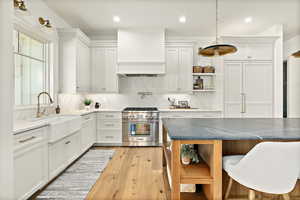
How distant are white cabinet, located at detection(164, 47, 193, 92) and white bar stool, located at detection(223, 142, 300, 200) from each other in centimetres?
339

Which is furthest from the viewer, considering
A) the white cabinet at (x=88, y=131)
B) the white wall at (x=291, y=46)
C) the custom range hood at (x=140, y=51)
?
the white wall at (x=291, y=46)

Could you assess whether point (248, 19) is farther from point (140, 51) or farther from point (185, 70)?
point (140, 51)

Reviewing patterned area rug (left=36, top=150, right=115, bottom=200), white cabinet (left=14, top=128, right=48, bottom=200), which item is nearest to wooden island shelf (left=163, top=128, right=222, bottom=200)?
patterned area rug (left=36, top=150, right=115, bottom=200)

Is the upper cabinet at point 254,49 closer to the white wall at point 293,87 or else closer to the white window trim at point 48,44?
the white wall at point 293,87

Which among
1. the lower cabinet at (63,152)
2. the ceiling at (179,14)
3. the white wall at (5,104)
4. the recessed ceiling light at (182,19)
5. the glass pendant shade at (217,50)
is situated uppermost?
the ceiling at (179,14)

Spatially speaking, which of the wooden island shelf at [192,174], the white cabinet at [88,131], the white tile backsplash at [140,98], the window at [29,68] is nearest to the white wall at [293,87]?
the white tile backsplash at [140,98]

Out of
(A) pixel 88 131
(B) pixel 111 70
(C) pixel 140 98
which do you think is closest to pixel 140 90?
(C) pixel 140 98

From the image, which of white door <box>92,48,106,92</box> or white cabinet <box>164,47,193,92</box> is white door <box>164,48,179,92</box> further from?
white door <box>92,48,106,92</box>

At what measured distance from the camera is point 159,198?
226 cm

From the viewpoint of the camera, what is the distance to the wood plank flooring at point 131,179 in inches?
91.5

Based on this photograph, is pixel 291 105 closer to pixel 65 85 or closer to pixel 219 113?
pixel 219 113

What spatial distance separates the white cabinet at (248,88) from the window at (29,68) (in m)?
3.74

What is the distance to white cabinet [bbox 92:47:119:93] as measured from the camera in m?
4.77

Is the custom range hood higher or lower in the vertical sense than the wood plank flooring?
higher
